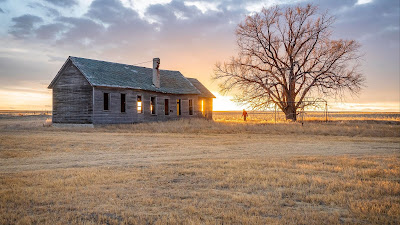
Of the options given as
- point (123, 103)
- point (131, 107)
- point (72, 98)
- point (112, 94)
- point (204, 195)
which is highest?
point (112, 94)

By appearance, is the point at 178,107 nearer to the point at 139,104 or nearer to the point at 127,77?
the point at 139,104

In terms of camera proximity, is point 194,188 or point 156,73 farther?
point 156,73

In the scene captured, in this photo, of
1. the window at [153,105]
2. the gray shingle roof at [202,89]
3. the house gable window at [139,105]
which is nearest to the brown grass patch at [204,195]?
the house gable window at [139,105]

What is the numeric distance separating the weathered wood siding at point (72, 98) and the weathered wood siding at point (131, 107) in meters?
0.67

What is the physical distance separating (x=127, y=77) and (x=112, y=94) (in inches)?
135

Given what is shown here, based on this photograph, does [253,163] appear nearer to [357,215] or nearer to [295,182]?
[295,182]

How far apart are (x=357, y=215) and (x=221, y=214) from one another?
7.16 ft

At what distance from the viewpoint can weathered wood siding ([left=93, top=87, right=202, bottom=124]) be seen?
25281 millimetres

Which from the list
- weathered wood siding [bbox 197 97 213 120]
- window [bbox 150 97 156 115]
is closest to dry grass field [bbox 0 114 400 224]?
window [bbox 150 97 156 115]

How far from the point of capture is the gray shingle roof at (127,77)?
2567cm

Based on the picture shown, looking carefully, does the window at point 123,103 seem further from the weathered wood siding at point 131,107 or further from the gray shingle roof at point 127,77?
the gray shingle roof at point 127,77

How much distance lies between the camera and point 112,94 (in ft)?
86.1

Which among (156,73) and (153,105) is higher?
(156,73)

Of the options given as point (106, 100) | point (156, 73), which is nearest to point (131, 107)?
point (106, 100)
